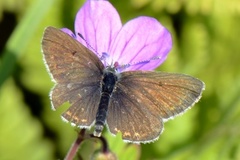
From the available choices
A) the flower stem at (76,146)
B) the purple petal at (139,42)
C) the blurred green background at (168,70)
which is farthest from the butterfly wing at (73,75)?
the blurred green background at (168,70)

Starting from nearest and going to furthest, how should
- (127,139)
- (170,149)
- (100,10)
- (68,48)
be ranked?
(127,139) → (68,48) → (100,10) → (170,149)

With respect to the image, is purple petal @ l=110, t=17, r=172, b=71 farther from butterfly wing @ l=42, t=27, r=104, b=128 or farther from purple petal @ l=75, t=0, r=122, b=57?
butterfly wing @ l=42, t=27, r=104, b=128

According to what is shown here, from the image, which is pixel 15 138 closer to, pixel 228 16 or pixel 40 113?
pixel 40 113

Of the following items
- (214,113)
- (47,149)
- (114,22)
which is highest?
(114,22)

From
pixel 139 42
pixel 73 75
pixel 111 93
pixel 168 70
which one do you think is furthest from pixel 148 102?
pixel 168 70

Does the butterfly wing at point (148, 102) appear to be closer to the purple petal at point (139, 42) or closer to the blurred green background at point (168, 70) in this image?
the purple petal at point (139, 42)

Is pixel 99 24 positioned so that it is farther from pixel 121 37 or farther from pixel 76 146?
pixel 76 146

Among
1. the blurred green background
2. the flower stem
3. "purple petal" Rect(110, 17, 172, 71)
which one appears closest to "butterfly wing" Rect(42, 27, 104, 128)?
the flower stem

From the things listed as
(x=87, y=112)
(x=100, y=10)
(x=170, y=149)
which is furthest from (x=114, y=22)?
(x=170, y=149)
